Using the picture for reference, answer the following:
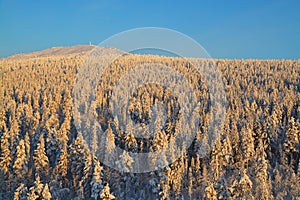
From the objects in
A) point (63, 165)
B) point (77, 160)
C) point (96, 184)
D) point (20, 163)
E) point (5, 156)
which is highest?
point (5, 156)

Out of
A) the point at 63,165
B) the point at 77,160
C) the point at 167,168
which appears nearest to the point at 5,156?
the point at 63,165

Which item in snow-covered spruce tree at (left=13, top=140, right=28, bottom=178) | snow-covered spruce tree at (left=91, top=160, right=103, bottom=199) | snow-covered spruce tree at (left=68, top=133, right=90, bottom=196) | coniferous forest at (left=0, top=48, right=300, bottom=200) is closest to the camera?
snow-covered spruce tree at (left=91, top=160, right=103, bottom=199)

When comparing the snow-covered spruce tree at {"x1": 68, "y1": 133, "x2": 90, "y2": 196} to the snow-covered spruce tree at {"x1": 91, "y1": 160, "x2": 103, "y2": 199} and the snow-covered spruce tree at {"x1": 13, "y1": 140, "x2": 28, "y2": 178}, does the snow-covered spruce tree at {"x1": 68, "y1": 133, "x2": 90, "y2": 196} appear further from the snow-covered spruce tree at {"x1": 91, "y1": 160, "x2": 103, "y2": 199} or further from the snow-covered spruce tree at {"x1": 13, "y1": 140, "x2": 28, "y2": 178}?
the snow-covered spruce tree at {"x1": 13, "y1": 140, "x2": 28, "y2": 178}

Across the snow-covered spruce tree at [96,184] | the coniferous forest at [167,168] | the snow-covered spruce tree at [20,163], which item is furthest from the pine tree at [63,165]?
the snow-covered spruce tree at [96,184]

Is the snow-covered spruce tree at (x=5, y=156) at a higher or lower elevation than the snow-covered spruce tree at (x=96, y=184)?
higher

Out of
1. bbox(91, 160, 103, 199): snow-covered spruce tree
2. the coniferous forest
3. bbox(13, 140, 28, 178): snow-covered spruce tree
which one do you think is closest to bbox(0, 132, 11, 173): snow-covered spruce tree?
the coniferous forest

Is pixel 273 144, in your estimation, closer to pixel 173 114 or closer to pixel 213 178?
pixel 213 178

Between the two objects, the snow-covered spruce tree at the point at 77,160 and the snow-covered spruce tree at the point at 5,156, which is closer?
the snow-covered spruce tree at the point at 77,160

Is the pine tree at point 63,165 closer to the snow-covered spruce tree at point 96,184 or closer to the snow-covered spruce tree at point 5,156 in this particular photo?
the snow-covered spruce tree at point 5,156

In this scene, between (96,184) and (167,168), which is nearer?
(96,184)

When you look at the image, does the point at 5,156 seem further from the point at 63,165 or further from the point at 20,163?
the point at 63,165

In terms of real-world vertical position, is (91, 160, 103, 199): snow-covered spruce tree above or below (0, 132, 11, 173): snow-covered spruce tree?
below

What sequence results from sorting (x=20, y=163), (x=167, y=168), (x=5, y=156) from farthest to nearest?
(x=5, y=156) → (x=20, y=163) → (x=167, y=168)

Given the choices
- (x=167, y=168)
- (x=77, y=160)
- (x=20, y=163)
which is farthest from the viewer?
(x=77, y=160)
